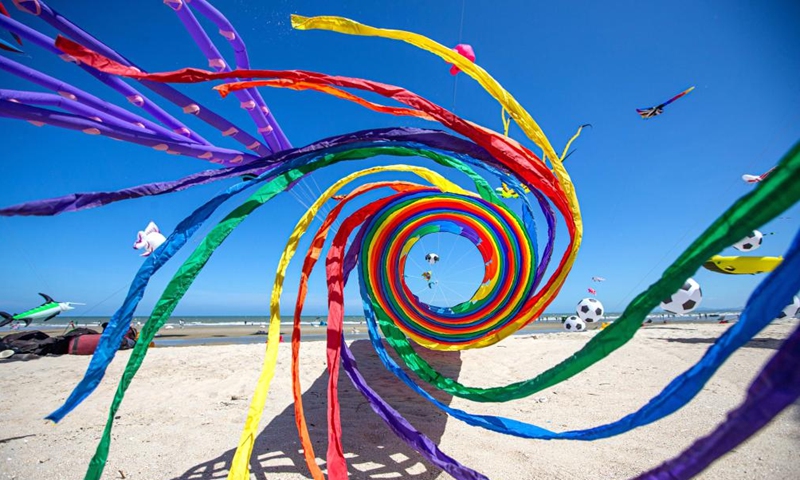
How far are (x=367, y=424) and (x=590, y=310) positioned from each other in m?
16.2

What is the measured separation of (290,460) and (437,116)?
3.46 metres

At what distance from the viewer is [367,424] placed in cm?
413

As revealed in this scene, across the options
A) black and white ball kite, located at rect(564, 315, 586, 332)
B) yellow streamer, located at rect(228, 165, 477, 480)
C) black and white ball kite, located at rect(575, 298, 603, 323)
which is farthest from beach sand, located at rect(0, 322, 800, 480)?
black and white ball kite, located at rect(564, 315, 586, 332)

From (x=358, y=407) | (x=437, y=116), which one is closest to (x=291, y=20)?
(x=437, y=116)

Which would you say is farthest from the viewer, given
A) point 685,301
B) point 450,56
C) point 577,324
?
point 577,324

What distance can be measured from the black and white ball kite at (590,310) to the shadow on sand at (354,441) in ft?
46.5

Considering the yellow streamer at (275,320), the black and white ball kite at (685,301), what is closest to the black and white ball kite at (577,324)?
the black and white ball kite at (685,301)

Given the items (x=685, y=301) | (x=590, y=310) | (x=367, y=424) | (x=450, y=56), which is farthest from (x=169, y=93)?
(x=590, y=310)

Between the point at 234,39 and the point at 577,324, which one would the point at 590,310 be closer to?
the point at 577,324

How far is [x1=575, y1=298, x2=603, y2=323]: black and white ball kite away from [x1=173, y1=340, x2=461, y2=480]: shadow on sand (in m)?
14.2

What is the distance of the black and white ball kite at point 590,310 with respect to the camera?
16641 mm

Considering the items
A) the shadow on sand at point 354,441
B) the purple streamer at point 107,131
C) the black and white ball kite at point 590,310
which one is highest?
the purple streamer at point 107,131

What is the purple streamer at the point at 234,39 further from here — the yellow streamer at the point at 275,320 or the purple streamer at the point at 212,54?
the yellow streamer at the point at 275,320

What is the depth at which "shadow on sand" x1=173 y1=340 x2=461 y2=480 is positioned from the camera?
3154 mm
